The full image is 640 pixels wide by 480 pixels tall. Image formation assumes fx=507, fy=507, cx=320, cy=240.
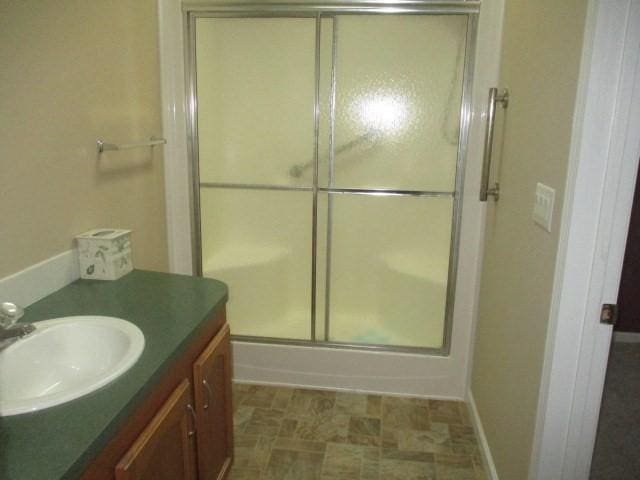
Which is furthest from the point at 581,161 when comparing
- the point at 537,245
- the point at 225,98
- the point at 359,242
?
the point at 225,98

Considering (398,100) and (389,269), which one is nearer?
(398,100)

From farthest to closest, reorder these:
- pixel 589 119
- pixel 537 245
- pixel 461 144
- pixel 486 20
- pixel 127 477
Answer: pixel 461 144, pixel 486 20, pixel 537 245, pixel 589 119, pixel 127 477

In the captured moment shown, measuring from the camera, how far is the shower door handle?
78.2 inches

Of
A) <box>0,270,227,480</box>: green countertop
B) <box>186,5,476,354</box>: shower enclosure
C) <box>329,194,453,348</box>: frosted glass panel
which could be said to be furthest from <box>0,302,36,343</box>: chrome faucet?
<box>329,194,453,348</box>: frosted glass panel

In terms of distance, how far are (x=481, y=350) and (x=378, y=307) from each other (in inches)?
22.5

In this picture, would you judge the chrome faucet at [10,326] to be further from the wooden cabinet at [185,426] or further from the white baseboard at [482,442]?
the white baseboard at [482,442]

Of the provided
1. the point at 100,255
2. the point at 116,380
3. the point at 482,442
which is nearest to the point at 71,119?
the point at 100,255

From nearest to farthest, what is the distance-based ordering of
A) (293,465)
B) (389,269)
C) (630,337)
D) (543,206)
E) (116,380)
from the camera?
(116,380)
(543,206)
(293,465)
(389,269)
(630,337)

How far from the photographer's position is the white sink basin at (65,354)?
1213 millimetres

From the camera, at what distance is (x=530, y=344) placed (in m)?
1.59

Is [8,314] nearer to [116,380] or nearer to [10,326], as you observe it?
[10,326]

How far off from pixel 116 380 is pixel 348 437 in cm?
148

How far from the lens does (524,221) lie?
5.63 ft

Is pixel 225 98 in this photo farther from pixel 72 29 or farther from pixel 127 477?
pixel 127 477
